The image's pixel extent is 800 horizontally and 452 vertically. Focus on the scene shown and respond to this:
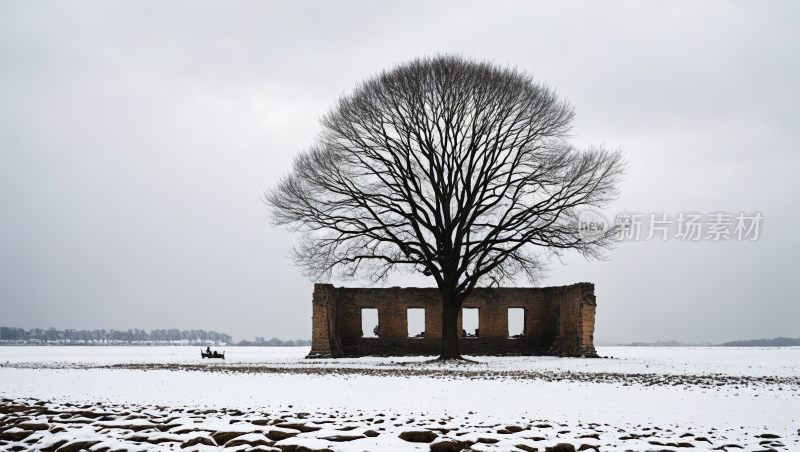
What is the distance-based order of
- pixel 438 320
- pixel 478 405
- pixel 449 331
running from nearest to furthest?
pixel 478 405
pixel 449 331
pixel 438 320

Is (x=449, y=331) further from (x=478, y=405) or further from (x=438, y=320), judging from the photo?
(x=478, y=405)

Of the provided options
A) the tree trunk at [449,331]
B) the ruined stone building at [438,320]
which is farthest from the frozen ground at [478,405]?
the ruined stone building at [438,320]

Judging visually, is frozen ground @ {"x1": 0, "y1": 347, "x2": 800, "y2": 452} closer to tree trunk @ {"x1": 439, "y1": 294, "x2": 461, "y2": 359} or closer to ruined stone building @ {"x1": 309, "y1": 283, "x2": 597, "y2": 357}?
tree trunk @ {"x1": 439, "y1": 294, "x2": 461, "y2": 359}

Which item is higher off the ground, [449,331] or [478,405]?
[449,331]

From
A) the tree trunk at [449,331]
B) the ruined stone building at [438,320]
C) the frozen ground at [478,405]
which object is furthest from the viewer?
the ruined stone building at [438,320]

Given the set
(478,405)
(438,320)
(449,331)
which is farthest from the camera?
(438,320)

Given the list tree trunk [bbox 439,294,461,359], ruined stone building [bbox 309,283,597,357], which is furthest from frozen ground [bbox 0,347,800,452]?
ruined stone building [bbox 309,283,597,357]

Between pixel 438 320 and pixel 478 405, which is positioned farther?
pixel 438 320

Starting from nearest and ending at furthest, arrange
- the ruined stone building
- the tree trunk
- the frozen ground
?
the frozen ground → the tree trunk → the ruined stone building

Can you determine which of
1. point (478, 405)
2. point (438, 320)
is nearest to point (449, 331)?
point (438, 320)

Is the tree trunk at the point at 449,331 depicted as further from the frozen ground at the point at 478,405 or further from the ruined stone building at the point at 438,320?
the frozen ground at the point at 478,405

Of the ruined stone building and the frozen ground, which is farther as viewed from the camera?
the ruined stone building

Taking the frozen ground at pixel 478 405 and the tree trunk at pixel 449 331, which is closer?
the frozen ground at pixel 478 405

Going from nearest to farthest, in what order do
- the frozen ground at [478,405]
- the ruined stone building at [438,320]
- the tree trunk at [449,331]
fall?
the frozen ground at [478,405], the tree trunk at [449,331], the ruined stone building at [438,320]
